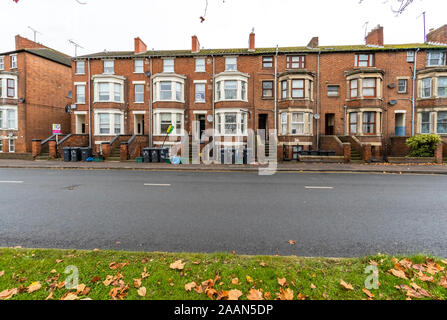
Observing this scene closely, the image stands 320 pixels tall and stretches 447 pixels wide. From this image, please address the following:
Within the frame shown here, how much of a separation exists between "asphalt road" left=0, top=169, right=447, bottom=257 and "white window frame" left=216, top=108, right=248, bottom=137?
14.1m

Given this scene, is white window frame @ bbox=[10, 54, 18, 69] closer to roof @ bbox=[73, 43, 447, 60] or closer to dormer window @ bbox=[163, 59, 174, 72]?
roof @ bbox=[73, 43, 447, 60]

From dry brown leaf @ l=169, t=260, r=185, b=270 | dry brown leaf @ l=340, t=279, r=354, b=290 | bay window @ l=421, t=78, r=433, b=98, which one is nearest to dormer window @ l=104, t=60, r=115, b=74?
dry brown leaf @ l=169, t=260, r=185, b=270

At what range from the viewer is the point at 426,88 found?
2116cm

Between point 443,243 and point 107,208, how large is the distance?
7506mm

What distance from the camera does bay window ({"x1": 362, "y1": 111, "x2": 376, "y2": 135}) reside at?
20.9 m

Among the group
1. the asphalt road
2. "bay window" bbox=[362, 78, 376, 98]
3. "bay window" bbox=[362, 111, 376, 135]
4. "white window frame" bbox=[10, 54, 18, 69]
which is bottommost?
the asphalt road

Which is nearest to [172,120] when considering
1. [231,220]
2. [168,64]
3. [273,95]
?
[168,64]

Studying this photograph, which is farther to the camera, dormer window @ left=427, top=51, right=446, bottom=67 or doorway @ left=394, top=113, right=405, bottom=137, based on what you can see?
doorway @ left=394, top=113, right=405, bottom=137

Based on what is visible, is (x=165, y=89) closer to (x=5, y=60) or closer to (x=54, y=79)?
(x=54, y=79)

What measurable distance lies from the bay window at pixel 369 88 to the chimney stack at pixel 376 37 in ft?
18.0

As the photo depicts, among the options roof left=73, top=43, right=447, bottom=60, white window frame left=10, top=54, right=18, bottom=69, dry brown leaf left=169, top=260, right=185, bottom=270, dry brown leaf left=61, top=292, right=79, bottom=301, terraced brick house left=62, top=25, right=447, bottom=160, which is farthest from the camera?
white window frame left=10, top=54, right=18, bottom=69

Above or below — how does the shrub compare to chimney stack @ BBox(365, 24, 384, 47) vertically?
below

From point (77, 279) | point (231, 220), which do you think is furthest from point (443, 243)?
point (77, 279)

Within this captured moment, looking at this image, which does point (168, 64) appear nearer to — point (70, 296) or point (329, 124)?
point (329, 124)
